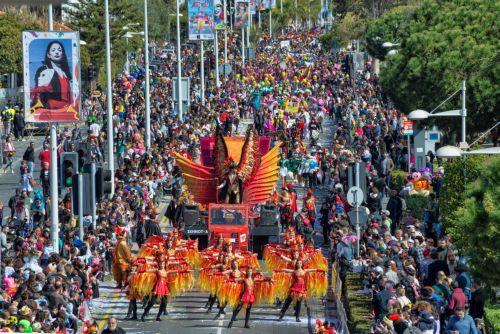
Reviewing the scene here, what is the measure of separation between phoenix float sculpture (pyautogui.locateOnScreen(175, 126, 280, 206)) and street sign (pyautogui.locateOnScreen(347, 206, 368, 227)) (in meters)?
3.34

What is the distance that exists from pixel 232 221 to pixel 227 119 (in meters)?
27.3

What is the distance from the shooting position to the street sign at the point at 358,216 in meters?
A: 35.5

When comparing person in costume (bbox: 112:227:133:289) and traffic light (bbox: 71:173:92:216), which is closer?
person in costume (bbox: 112:227:133:289)

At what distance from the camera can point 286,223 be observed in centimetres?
4216

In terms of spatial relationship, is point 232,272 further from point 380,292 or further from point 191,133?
point 191,133

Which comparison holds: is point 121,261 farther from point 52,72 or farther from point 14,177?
point 14,177

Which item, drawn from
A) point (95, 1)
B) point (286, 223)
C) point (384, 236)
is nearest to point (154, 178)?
point (286, 223)

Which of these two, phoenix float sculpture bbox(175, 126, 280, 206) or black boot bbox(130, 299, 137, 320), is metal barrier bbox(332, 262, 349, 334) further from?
phoenix float sculpture bbox(175, 126, 280, 206)

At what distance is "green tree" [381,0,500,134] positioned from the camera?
43.3 metres

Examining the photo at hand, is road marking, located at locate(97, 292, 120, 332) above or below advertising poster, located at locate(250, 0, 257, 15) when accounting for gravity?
below

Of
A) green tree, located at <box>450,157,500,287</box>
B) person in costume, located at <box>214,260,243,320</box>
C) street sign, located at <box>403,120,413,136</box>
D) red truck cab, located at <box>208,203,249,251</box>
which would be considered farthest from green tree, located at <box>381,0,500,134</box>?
green tree, located at <box>450,157,500,287</box>

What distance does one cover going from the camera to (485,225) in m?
23.5

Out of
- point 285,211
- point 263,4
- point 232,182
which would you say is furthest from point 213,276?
point 263,4

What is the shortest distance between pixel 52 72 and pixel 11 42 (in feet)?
154
